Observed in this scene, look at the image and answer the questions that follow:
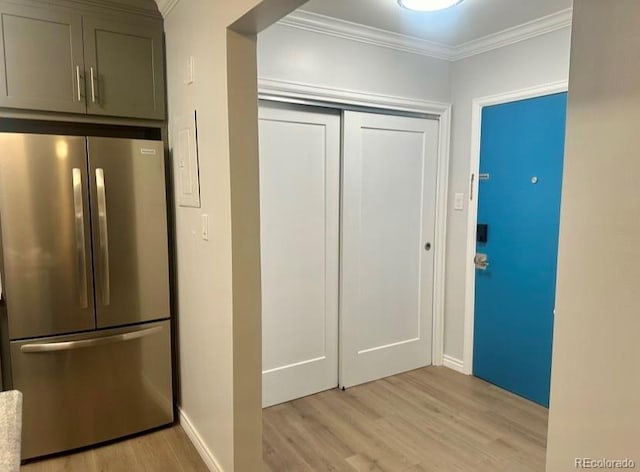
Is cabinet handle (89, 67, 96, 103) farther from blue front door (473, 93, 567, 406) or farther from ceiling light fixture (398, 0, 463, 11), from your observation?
blue front door (473, 93, 567, 406)

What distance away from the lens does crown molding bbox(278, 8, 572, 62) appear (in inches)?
106

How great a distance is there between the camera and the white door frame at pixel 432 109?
8.95 ft

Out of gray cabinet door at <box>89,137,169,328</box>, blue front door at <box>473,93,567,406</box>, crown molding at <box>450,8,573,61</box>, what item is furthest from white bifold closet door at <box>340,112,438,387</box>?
gray cabinet door at <box>89,137,169,328</box>

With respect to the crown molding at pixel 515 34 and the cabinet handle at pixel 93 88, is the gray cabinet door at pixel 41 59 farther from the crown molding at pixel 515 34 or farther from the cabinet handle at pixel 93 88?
the crown molding at pixel 515 34

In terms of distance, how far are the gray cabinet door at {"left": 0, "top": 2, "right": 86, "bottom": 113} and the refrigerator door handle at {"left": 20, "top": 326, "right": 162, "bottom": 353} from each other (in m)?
1.22

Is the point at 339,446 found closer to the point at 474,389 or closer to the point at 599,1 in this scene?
the point at 474,389

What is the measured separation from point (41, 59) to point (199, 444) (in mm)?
2171

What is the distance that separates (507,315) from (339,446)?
4.97 feet

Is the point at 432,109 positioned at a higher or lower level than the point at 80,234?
higher

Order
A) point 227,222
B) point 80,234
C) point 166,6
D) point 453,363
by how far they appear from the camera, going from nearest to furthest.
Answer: point 227,222 < point 80,234 < point 166,6 < point 453,363

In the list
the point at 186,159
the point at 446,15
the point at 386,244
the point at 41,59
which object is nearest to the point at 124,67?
the point at 41,59

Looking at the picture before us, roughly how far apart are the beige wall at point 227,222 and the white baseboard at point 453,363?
6.60 ft

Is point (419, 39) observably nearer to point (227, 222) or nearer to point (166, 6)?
point (166, 6)

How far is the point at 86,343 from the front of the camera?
2363 millimetres
